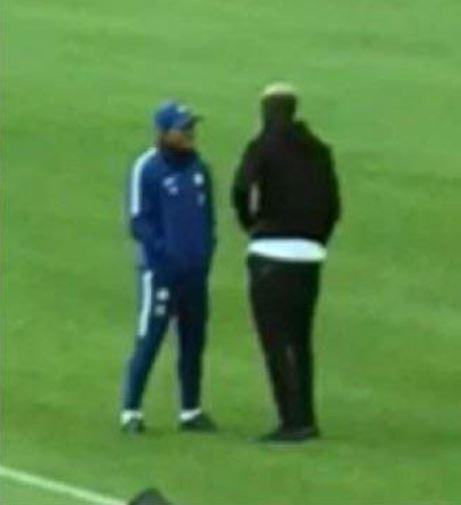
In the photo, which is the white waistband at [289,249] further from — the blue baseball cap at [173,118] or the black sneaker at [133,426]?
the black sneaker at [133,426]

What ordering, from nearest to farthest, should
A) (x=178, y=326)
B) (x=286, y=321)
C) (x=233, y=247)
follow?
(x=286, y=321)
(x=178, y=326)
(x=233, y=247)

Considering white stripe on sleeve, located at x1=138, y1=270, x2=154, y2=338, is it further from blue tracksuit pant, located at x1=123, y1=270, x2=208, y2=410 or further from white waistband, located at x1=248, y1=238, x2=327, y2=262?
white waistband, located at x1=248, y1=238, x2=327, y2=262

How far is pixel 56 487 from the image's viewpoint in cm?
1385

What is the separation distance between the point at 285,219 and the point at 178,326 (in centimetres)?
107

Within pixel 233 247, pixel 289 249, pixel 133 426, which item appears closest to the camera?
pixel 289 249

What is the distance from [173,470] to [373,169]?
1063 cm

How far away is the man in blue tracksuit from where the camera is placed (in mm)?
14555

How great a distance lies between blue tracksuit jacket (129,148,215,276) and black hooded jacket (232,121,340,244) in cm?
32

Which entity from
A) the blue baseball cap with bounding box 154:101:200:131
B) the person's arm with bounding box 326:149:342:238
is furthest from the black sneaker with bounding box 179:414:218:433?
the blue baseball cap with bounding box 154:101:200:131

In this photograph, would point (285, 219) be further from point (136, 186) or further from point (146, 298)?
point (146, 298)

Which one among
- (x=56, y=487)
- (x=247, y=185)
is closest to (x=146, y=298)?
(x=247, y=185)

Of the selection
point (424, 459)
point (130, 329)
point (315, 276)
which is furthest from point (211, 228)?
point (130, 329)

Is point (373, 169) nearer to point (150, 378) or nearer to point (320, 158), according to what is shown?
point (150, 378)

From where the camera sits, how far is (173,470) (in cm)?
1420
